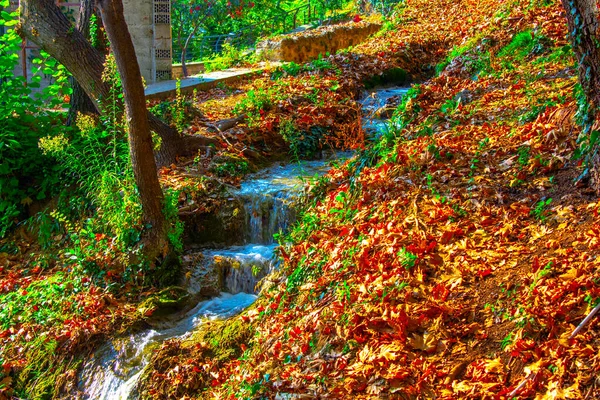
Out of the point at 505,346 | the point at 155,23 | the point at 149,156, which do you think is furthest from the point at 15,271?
the point at 155,23

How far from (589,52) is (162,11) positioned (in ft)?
34.6

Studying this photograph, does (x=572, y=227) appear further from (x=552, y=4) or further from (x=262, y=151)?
(x=552, y=4)

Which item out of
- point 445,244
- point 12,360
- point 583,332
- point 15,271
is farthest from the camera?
point 15,271

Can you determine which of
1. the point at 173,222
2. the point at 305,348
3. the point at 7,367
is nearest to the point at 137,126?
the point at 173,222

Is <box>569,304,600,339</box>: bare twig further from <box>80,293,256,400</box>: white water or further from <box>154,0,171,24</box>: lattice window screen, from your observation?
<box>154,0,171,24</box>: lattice window screen

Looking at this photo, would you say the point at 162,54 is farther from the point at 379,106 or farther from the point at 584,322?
the point at 584,322

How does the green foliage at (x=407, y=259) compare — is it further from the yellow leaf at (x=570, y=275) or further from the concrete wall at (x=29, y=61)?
the concrete wall at (x=29, y=61)

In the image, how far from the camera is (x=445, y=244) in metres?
4.80

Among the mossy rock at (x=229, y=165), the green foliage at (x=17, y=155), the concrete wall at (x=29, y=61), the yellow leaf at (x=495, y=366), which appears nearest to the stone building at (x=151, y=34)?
the concrete wall at (x=29, y=61)

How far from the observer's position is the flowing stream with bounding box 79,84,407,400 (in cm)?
570

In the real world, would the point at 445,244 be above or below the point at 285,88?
below

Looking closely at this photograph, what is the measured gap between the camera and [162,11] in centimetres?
1335

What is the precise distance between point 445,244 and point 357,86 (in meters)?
7.04

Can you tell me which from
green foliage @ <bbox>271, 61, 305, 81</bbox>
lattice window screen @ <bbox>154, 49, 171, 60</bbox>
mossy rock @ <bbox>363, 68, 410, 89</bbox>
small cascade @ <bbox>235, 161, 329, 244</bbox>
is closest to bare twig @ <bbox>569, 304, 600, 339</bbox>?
small cascade @ <bbox>235, 161, 329, 244</bbox>
